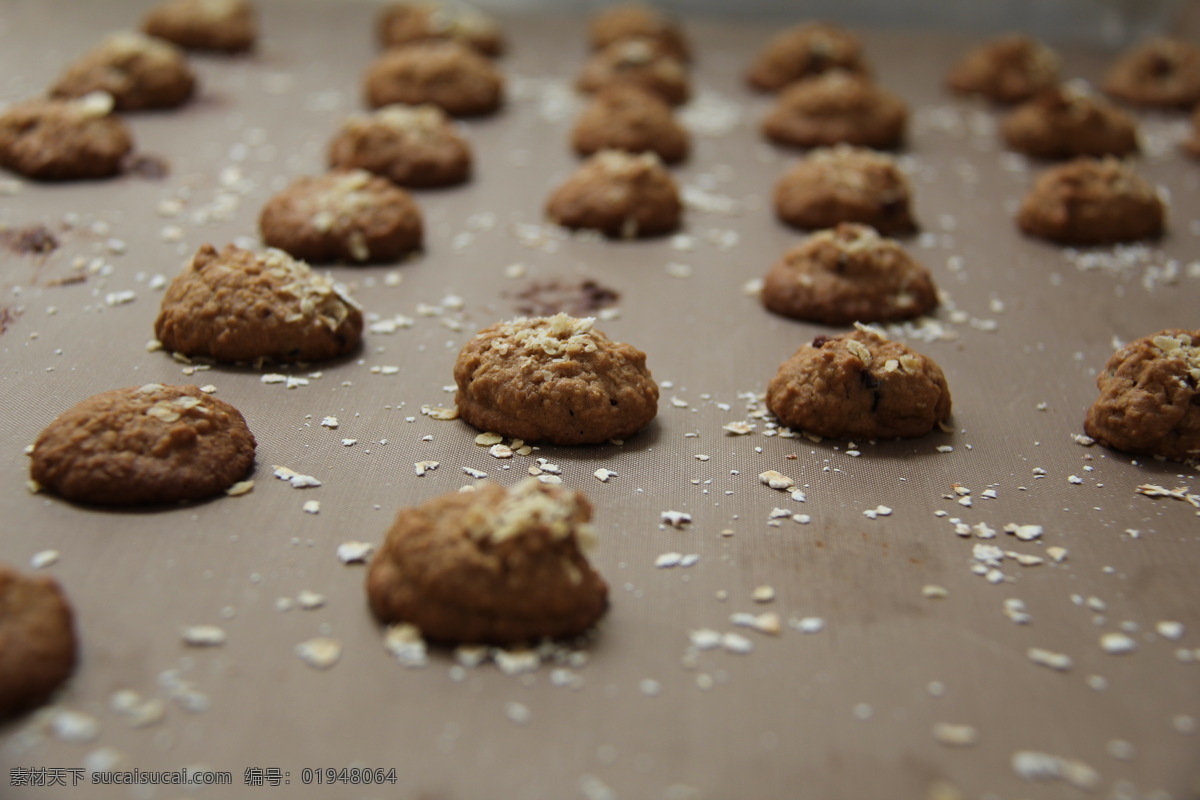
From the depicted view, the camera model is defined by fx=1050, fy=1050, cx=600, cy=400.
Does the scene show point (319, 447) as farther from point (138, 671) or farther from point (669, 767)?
Result: point (669, 767)

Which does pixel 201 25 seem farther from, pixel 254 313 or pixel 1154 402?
pixel 1154 402

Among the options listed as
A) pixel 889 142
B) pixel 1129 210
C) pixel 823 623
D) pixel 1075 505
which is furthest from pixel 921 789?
pixel 889 142

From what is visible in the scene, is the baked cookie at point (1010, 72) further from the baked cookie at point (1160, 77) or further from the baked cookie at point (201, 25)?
the baked cookie at point (201, 25)

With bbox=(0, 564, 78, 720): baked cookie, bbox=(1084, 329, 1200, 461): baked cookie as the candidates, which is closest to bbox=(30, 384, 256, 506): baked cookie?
bbox=(0, 564, 78, 720): baked cookie

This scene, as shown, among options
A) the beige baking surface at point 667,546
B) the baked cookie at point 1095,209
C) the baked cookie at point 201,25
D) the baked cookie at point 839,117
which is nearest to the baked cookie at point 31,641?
the beige baking surface at point 667,546

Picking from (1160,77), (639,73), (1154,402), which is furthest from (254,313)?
(1160,77)
